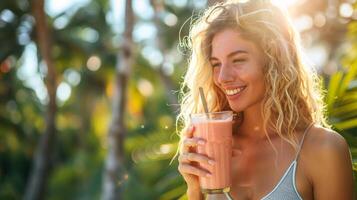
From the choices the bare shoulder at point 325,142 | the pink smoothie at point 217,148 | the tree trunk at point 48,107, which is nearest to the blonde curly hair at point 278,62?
the bare shoulder at point 325,142

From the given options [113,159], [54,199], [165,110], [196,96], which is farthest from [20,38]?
[196,96]

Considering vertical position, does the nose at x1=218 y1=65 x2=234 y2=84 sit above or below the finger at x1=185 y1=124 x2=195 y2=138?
above

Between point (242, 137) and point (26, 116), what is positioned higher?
point (242, 137)

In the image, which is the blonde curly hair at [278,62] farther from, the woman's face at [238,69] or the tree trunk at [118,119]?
the tree trunk at [118,119]

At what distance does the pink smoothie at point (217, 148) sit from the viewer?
237 centimetres

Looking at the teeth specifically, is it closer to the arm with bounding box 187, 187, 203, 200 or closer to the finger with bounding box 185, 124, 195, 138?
the finger with bounding box 185, 124, 195, 138

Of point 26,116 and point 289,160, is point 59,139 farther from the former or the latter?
point 289,160

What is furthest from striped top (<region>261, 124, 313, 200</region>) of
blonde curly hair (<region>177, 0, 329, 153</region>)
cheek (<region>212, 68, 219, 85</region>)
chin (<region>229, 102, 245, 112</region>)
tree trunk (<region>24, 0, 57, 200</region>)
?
tree trunk (<region>24, 0, 57, 200</region>)

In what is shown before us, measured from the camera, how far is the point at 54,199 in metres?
22.9

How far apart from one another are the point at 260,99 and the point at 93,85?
25.2 metres

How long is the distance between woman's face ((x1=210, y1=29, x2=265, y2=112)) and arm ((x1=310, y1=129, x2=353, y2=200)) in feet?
1.16

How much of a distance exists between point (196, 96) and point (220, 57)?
0.26 m

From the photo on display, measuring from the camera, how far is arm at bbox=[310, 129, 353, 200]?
2.30m

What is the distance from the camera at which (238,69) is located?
2.54 m
